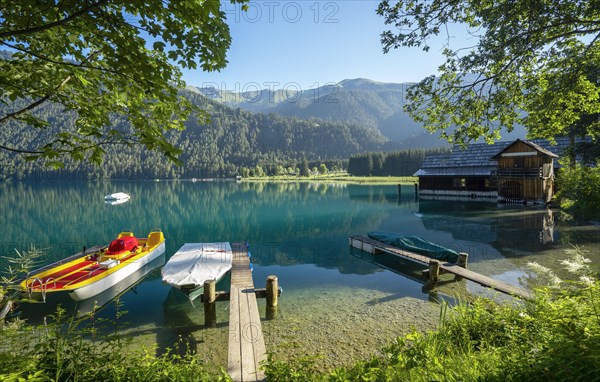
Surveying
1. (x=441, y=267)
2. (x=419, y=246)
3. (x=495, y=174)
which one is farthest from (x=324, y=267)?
(x=495, y=174)

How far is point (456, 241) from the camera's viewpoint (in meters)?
25.0

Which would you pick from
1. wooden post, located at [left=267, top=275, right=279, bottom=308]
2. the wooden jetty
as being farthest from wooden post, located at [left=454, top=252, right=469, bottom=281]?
wooden post, located at [left=267, top=275, right=279, bottom=308]

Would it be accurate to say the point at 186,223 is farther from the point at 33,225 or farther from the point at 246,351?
the point at 246,351

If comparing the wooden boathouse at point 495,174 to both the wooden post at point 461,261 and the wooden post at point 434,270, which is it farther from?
the wooden post at point 434,270

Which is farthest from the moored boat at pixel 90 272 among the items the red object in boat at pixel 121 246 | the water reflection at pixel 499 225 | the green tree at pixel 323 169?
the green tree at pixel 323 169

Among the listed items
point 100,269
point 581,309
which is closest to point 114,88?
point 581,309

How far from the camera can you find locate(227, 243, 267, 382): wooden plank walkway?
7905mm

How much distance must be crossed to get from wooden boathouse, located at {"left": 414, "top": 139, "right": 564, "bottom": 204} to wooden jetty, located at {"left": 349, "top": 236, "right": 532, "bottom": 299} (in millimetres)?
32487

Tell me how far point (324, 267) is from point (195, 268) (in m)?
8.32

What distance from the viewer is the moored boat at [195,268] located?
14.8 m

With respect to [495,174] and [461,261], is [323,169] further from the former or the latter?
[461,261]

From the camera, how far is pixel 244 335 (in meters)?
9.86

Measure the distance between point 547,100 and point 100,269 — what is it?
2179cm

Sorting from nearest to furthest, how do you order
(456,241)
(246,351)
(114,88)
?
1. (114,88)
2. (246,351)
3. (456,241)
